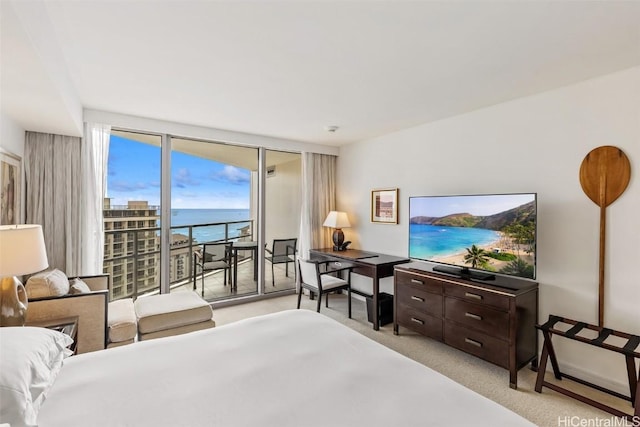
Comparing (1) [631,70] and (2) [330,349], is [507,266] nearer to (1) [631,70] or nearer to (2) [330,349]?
(1) [631,70]

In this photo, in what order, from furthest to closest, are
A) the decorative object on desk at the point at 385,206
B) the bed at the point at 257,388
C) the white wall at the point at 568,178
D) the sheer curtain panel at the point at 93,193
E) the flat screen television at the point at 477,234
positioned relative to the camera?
1. the decorative object on desk at the point at 385,206
2. the sheer curtain panel at the point at 93,193
3. the flat screen television at the point at 477,234
4. the white wall at the point at 568,178
5. the bed at the point at 257,388

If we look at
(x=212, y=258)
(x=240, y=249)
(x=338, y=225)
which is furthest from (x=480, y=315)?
(x=212, y=258)

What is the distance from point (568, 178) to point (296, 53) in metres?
2.42

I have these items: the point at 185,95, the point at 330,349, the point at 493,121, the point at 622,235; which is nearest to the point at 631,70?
the point at 493,121

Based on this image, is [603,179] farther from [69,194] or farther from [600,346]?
[69,194]

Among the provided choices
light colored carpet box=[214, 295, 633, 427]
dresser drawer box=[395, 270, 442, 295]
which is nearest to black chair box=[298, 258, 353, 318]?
light colored carpet box=[214, 295, 633, 427]

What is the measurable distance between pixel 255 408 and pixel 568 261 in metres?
2.72

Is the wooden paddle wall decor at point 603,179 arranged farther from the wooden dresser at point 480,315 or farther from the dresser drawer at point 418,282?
the dresser drawer at point 418,282

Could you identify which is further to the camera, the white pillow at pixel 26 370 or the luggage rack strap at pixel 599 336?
the luggage rack strap at pixel 599 336

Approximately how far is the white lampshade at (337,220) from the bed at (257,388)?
2.96 meters

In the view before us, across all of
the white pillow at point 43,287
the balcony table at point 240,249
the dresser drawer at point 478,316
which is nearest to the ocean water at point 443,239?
the dresser drawer at point 478,316

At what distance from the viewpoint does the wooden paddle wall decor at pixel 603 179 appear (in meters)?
2.26

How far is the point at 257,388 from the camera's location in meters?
1.28

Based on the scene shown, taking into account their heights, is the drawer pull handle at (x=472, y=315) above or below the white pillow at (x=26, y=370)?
below
